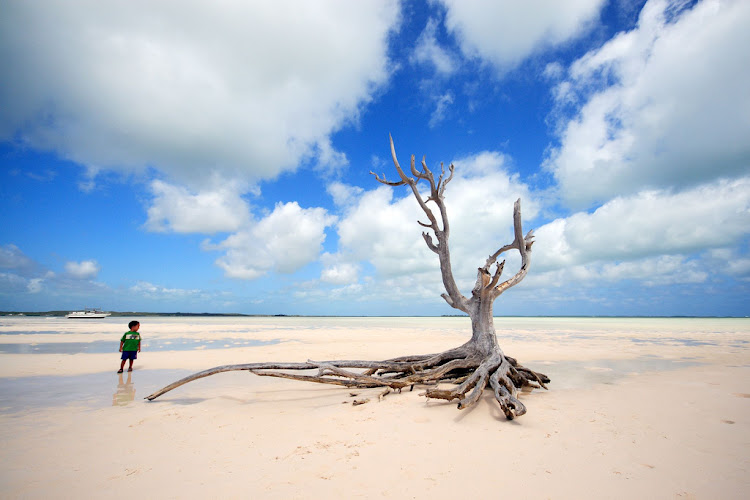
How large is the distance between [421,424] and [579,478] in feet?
7.49

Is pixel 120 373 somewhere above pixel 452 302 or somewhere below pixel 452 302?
below

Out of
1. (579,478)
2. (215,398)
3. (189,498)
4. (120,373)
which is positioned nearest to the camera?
(189,498)

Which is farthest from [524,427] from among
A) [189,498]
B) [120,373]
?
[120,373]

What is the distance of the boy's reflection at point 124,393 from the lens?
275 inches

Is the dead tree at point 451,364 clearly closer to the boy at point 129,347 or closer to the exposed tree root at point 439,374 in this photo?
the exposed tree root at point 439,374

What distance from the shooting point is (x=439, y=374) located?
7598mm

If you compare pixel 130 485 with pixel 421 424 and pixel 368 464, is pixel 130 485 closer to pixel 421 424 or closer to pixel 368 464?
pixel 368 464

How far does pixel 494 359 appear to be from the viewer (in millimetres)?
7605

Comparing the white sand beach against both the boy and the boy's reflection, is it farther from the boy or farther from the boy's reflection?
the boy

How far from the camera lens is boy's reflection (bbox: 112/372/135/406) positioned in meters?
7.00

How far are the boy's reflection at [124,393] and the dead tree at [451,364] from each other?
0.67 metres

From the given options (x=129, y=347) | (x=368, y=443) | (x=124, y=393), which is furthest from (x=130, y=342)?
(x=368, y=443)

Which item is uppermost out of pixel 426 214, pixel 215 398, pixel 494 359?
pixel 426 214

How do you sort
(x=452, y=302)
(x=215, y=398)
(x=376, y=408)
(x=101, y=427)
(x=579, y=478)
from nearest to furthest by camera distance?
(x=579, y=478) → (x=101, y=427) → (x=376, y=408) → (x=215, y=398) → (x=452, y=302)
